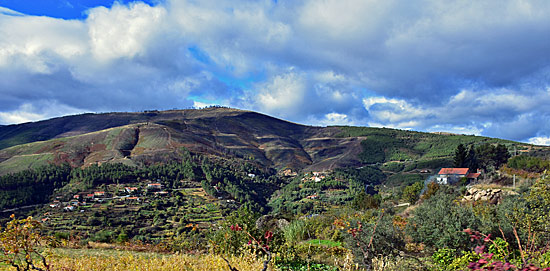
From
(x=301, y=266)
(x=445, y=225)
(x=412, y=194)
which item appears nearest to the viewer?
(x=301, y=266)

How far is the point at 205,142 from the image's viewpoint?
133m

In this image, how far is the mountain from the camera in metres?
102

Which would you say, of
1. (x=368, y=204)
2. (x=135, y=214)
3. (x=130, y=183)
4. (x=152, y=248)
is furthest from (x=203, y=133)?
(x=152, y=248)

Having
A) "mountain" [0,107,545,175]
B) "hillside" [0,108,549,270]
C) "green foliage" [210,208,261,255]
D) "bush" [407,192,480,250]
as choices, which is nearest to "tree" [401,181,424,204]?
"hillside" [0,108,549,270]

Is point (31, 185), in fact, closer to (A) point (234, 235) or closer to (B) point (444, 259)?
(A) point (234, 235)

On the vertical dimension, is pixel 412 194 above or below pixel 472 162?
below

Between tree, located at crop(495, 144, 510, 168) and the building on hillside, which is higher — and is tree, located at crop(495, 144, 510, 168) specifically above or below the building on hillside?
above

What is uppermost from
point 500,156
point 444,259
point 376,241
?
point 500,156

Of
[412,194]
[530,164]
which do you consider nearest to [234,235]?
[412,194]

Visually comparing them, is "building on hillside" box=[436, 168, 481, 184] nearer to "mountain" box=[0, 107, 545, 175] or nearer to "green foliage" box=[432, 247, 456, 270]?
"green foliage" box=[432, 247, 456, 270]

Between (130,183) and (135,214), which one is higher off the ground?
(130,183)

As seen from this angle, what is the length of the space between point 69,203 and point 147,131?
176 feet

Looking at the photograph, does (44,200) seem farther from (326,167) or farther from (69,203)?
(326,167)

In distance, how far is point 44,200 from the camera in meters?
75.0
